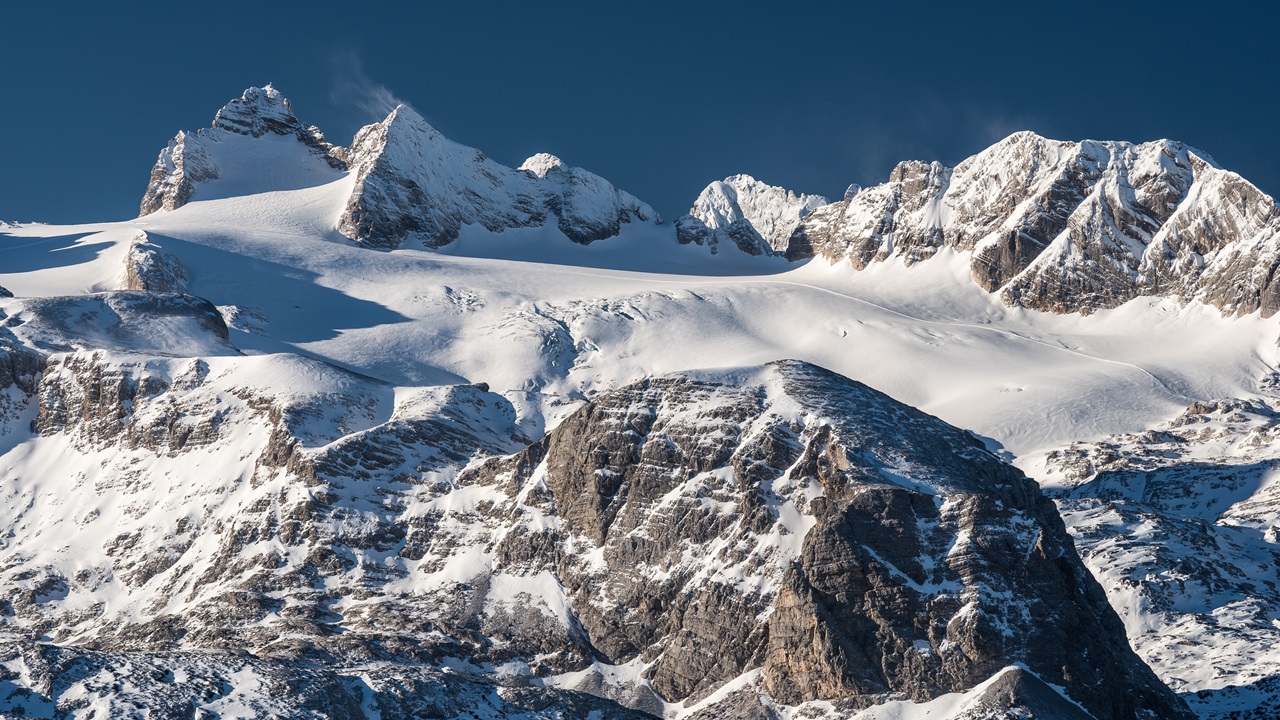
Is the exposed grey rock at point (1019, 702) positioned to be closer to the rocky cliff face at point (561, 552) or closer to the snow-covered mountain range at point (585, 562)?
the snow-covered mountain range at point (585, 562)

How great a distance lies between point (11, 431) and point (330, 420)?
43.2 meters

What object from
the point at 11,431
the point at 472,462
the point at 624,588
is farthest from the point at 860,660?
the point at 11,431

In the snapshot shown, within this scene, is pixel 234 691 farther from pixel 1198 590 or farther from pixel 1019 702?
pixel 1198 590

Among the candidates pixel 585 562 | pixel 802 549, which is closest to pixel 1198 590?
pixel 802 549

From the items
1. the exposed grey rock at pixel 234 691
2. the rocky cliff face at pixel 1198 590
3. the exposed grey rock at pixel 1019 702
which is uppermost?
the rocky cliff face at pixel 1198 590

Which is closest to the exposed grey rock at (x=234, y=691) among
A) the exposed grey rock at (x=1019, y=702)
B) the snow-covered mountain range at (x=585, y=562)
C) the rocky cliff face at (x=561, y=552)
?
the snow-covered mountain range at (x=585, y=562)

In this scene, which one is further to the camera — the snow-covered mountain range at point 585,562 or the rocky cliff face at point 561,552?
the rocky cliff face at point 561,552

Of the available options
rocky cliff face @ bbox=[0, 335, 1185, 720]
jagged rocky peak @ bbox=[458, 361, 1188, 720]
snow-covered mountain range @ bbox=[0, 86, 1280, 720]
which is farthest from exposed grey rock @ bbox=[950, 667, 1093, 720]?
jagged rocky peak @ bbox=[458, 361, 1188, 720]

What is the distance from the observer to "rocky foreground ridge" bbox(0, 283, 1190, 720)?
4594 inches

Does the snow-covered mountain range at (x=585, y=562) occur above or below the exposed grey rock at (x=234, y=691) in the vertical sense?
above

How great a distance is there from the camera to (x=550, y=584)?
5743 inches

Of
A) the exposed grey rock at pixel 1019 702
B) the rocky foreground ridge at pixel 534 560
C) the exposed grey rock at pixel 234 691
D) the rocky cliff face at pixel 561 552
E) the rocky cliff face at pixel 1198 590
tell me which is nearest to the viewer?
the exposed grey rock at pixel 234 691

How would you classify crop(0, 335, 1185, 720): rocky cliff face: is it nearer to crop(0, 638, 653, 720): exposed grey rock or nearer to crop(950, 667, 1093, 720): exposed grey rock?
crop(0, 638, 653, 720): exposed grey rock

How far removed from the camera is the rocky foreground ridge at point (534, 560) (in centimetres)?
11669
